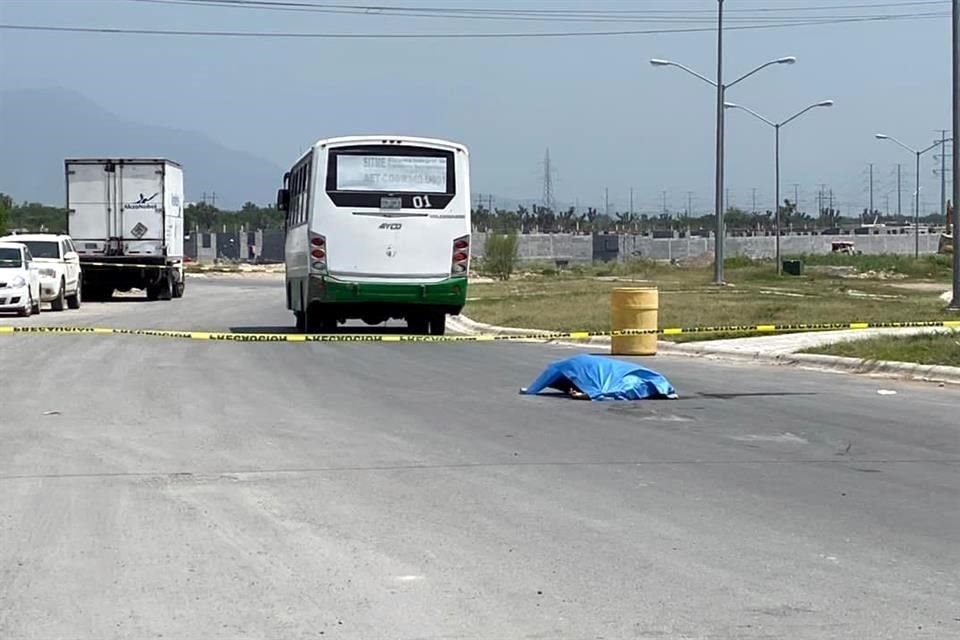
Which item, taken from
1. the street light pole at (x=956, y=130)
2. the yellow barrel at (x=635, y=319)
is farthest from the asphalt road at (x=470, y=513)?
the street light pole at (x=956, y=130)

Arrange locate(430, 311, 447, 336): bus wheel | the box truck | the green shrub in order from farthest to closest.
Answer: the green shrub
the box truck
locate(430, 311, 447, 336): bus wheel

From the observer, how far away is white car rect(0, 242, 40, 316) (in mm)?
31172

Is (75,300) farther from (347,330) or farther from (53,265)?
(347,330)

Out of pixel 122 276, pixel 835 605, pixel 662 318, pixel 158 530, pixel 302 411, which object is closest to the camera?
pixel 835 605

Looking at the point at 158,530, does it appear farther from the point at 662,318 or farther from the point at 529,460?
the point at 662,318

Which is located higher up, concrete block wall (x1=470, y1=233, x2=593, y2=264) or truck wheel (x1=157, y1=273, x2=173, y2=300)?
concrete block wall (x1=470, y1=233, x2=593, y2=264)

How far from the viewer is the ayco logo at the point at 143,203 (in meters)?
40.4

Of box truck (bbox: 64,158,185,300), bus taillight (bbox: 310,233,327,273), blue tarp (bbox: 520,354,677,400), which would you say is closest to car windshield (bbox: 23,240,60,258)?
box truck (bbox: 64,158,185,300)

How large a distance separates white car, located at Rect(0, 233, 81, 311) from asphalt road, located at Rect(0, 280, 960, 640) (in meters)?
19.2

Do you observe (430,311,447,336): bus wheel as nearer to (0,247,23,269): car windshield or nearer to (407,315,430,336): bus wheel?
(407,315,430,336): bus wheel

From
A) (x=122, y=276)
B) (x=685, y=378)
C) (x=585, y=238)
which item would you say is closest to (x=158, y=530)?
(x=685, y=378)

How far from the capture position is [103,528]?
8266mm

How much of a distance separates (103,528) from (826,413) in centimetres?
814

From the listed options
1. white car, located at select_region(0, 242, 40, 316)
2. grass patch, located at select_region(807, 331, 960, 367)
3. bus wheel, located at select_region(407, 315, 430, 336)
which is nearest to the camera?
grass patch, located at select_region(807, 331, 960, 367)
